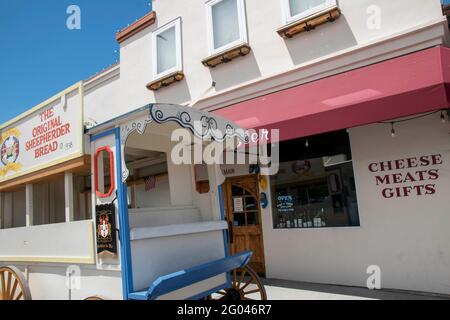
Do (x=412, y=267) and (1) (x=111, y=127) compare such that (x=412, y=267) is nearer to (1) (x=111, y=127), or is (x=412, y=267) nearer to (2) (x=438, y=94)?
(2) (x=438, y=94)

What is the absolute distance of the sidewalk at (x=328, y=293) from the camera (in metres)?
4.98

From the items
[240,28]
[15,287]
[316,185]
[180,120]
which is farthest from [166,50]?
[15,287]

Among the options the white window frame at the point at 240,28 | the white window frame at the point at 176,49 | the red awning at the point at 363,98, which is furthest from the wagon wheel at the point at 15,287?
the white window frame at the point at 240,28

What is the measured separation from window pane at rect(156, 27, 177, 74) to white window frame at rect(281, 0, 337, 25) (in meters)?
3.07

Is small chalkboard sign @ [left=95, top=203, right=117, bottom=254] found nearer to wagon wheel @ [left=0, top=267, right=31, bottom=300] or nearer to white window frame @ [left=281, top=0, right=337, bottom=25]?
wagon wheel @ [left=0, top=267, right=31, bottom=300]

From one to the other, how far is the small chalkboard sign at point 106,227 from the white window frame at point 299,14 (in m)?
4.94

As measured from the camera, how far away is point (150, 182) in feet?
18.6

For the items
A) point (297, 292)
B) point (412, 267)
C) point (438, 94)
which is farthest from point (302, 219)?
point (438, 94)

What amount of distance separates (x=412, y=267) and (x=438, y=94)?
2686 millimetres

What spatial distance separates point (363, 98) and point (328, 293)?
124 inches

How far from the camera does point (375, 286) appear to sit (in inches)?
213

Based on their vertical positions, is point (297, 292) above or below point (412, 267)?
below

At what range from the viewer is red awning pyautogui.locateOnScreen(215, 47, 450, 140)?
421 cm

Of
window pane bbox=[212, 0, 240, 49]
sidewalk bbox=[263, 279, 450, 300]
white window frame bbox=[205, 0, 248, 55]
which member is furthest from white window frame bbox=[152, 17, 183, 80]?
sidewalk bbox=[263, 279, 450, 300]
